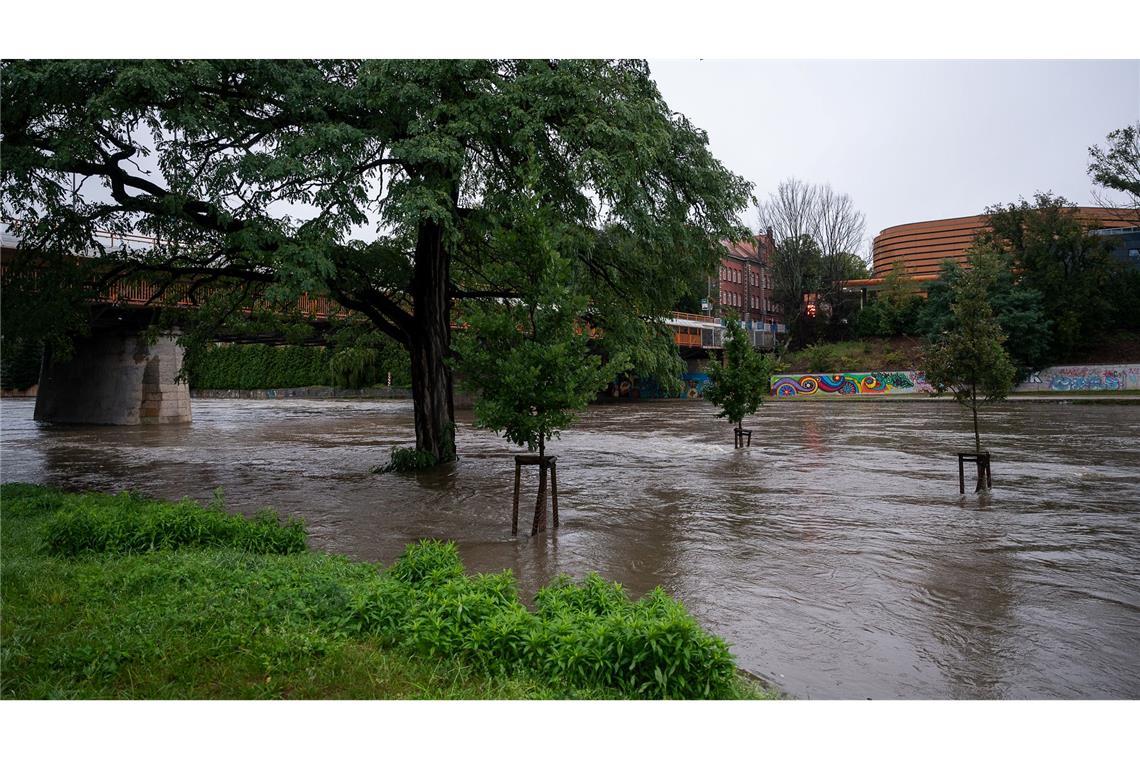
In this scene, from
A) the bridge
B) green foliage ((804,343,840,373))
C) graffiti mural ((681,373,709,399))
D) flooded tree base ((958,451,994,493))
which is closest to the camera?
flooded tree base ((958,451,994,493))

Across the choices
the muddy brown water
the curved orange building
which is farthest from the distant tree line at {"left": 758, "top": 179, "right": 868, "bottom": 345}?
the muddy brown water

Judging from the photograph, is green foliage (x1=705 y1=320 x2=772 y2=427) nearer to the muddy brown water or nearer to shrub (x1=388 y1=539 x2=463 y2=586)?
the muddy brown water

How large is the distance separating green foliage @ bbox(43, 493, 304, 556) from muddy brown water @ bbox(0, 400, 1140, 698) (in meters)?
1.40

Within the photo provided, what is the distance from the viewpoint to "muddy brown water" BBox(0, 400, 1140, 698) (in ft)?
19.6

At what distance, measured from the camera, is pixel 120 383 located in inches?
1427

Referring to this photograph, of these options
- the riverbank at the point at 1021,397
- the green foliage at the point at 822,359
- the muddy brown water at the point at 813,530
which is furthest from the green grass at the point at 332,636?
the green foliage at the point at 822,359

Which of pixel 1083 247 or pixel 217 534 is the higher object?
pixel 1083 247

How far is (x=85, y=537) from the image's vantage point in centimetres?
752

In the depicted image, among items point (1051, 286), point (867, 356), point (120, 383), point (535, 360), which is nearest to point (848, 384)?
point (867, 356)

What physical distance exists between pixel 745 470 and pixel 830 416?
69.7 ft

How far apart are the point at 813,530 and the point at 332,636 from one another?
290 inches

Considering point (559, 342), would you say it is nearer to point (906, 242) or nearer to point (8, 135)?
point (8, 135)

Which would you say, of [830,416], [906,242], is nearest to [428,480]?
[830,416]

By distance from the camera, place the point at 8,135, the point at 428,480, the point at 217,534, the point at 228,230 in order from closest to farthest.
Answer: the point at 217,534, the point at 8,135, the point at 228,230, the point at 428,480
